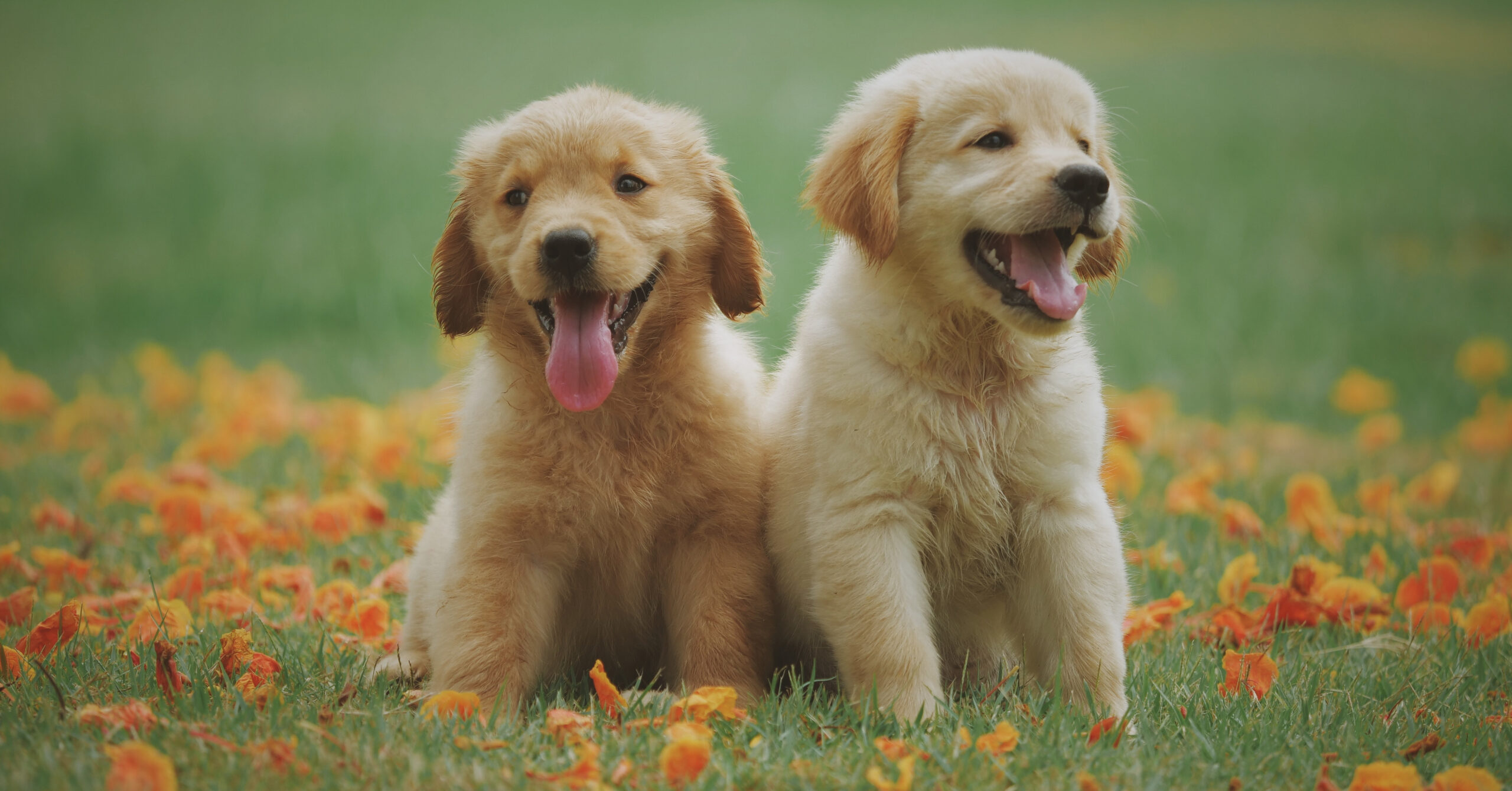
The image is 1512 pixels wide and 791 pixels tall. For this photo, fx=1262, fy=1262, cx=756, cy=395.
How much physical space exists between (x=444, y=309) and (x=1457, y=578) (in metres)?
3.03

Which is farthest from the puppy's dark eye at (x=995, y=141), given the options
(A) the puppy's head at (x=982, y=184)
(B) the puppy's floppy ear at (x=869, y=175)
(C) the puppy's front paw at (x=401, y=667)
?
(C) the puppy's front paw at (x=401, y=667)

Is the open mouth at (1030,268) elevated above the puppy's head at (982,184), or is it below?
below

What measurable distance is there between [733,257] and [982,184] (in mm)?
747

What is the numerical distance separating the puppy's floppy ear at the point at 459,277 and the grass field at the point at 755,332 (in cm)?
48

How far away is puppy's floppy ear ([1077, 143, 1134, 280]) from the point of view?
3.19 m

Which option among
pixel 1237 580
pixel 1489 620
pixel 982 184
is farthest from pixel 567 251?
pixel 1489 620

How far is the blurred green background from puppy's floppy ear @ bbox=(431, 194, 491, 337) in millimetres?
2285

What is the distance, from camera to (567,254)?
2.87 metres

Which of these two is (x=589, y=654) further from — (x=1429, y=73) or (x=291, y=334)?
(x=1429, y=73)

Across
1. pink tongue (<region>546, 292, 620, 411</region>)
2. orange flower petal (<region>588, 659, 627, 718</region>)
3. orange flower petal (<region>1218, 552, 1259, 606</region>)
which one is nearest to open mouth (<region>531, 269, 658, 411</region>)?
pink tongue (<region>546, 292, 620, 411</region>)

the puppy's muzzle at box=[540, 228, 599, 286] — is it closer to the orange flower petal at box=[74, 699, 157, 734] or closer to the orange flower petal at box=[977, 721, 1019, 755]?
the orange flower petal at box=[74, 699, 157, 734]

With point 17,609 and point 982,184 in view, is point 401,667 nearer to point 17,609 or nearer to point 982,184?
point 17,609

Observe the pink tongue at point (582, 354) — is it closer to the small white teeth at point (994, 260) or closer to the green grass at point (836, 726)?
the green grass at point (836, 726)

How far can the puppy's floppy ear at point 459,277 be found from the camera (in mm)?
3295
